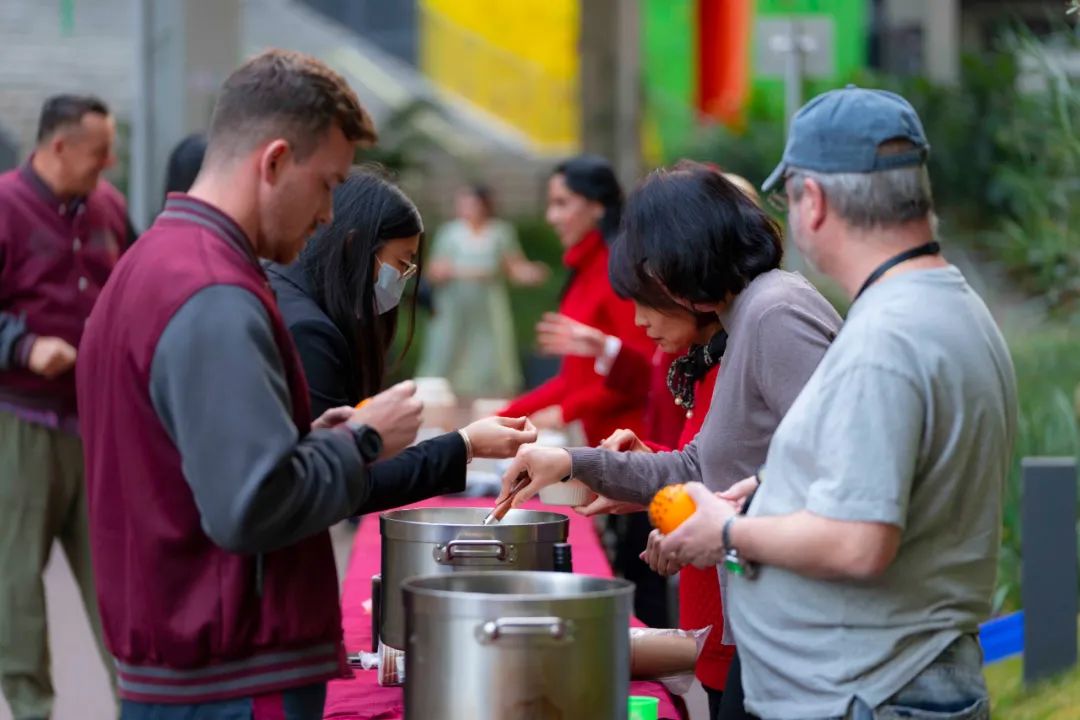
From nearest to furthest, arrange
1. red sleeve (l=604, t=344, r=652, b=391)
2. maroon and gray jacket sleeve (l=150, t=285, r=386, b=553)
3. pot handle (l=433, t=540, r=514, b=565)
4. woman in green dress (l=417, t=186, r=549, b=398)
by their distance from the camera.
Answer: maroon and gray jacket sleeve (l=150, t=285, r=386, b=553) → pot handle (l=433, t=540, r=514, b=565) → red sleeve (l=604, t=344, r=652, b=391) → woman in green dress (l=417, t=186, r=549, b=398)

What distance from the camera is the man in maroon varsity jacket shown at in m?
2.09

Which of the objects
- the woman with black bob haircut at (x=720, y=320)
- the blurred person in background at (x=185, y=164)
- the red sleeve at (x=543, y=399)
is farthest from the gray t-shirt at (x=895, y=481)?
the red sleeve at (x=543, y=399)

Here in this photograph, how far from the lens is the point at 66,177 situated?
5129mm

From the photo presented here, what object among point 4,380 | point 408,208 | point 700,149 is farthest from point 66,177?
point 700,149

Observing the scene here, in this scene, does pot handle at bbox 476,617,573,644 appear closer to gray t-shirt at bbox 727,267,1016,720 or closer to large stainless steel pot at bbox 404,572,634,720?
large stainless steel pot at bbox 404,572,634,720

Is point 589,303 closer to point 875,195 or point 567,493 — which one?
point 567,493

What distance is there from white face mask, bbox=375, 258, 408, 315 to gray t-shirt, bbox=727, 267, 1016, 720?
1.17 meters

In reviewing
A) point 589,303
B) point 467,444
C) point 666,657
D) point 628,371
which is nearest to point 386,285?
point 467,444

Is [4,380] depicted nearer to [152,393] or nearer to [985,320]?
[152,393]

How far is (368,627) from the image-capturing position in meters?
3.87

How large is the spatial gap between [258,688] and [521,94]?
2250 centimetres

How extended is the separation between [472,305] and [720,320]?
11999 millimetres

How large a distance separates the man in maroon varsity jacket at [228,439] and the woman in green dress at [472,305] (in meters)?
12.4

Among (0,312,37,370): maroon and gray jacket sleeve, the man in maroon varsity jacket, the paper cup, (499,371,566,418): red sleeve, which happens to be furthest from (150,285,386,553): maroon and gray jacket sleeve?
(499,371,566,418): red sleeve
